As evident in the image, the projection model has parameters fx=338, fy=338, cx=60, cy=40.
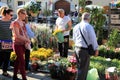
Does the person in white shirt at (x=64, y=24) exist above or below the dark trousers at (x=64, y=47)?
above

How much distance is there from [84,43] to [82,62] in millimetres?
386

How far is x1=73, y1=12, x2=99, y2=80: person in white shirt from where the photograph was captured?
6.69 m

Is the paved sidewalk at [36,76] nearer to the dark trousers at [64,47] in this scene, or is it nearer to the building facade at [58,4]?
the dark trousers at [64,47]

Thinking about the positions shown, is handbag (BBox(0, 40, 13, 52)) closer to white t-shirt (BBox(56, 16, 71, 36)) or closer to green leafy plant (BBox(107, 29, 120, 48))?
white t-shirt (BBox(56, 16, 71, 36))

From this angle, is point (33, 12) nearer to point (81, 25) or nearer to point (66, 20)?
point (66, 20)

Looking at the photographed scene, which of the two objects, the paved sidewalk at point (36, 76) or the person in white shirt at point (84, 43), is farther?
the paved sidewalk at point (36, 76)

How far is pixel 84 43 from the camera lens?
679 centimetres

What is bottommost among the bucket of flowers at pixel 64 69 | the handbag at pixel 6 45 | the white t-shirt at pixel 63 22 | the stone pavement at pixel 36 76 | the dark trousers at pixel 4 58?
the stone pavement at pixel 36 76

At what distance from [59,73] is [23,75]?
3.11 ft

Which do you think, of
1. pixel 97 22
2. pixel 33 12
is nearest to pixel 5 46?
pixel 33 12

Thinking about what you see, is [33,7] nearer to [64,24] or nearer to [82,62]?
[64,24]

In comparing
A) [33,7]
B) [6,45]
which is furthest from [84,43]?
[33,7]

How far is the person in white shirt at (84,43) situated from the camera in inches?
263

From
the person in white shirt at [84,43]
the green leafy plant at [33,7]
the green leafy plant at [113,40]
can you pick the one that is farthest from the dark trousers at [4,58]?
the green leafy plant at [33,7]
